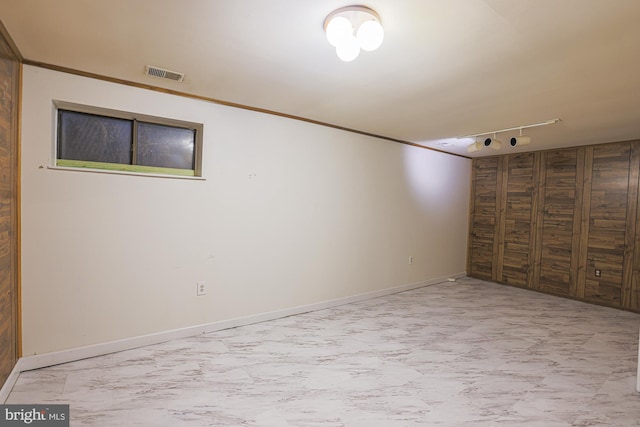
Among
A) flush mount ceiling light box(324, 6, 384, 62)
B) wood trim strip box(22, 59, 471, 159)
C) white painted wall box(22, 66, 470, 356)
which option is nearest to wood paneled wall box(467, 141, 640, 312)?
white painted wall box(22, 66, 470, 356)

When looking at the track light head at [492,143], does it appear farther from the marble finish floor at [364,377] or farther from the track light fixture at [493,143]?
the marble finish floor at [364,377]

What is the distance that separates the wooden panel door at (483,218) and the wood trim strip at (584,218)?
125cm

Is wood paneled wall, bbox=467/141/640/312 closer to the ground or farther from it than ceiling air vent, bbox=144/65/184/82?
closer to the ground

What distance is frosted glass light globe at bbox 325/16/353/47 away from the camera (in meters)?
1.63

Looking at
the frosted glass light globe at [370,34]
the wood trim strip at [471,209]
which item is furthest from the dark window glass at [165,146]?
the wood trim strip at [471,209]

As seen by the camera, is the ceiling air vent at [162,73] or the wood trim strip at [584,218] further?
the wood trim strip at [584,218]

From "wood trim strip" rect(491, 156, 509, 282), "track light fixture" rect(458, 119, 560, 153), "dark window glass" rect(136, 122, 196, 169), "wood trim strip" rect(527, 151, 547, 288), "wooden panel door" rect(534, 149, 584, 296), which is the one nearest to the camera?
"dark window glass" rect(136, 122, 196, 169)

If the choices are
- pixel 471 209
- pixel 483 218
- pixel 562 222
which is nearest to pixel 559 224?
pixel 562 222

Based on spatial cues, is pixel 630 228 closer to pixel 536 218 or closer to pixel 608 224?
pixel 608 224

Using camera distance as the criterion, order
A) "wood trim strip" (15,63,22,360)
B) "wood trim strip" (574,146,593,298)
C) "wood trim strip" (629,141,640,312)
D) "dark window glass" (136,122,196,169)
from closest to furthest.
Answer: "wood trim strip" (15,63,22,360)
"dark window glass" (136,122,196,169)
"wood trim strip" (629,141,640,312)
"wood trim strip" (574,146,593,298)

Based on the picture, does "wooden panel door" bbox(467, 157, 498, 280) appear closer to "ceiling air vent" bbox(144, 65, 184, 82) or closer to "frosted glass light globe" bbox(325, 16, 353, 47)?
"frosted glass light globe" bbox(325, 16, 353, 47)

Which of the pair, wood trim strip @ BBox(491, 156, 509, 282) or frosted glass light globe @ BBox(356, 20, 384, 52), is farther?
wood trim strip @ BBox(491, 156, 509, 282)

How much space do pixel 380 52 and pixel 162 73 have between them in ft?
5.53

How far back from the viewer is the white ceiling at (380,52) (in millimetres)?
1629
